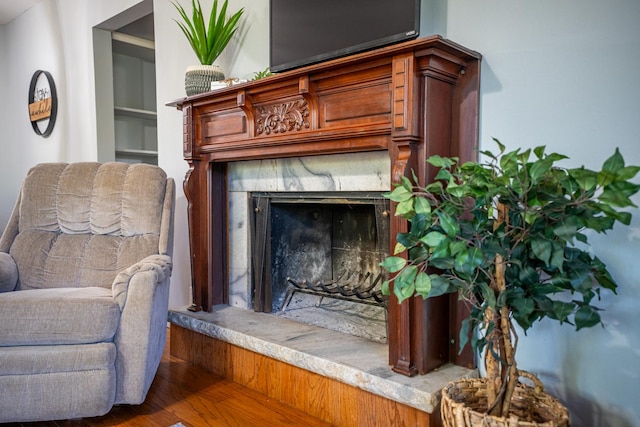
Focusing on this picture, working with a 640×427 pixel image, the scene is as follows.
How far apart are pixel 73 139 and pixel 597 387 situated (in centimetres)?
420

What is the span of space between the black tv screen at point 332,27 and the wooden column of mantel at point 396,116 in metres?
0.14

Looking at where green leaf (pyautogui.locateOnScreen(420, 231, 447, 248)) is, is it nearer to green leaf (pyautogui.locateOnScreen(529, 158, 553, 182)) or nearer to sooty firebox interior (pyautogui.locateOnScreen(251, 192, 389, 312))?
green leaf (pyautogui.locateOnScreen(529, 158, 553, 182))

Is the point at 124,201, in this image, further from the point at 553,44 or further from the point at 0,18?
the point at 0,18

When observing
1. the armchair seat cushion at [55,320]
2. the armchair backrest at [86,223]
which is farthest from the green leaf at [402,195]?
the armchair backrest at [86,223]

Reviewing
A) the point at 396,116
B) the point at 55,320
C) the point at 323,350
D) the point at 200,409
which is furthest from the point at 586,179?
the point at 55,320

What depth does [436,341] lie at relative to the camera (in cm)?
168

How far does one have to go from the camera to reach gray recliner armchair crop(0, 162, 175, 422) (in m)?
1.71

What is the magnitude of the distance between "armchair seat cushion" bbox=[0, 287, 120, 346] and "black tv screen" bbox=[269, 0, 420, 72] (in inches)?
50.5

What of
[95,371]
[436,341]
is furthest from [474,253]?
[95,371]

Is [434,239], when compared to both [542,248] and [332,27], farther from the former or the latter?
[332,27]

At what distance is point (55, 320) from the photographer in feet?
5.65

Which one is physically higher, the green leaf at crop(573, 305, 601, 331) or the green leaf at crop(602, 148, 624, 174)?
the green leaf at crop(602, 148, 624, 174)

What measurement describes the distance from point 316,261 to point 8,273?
150cm

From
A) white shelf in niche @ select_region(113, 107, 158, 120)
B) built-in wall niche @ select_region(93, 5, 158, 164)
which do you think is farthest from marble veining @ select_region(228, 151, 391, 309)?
white shelf in niche @ select_region(113, 107, 158, 120)
